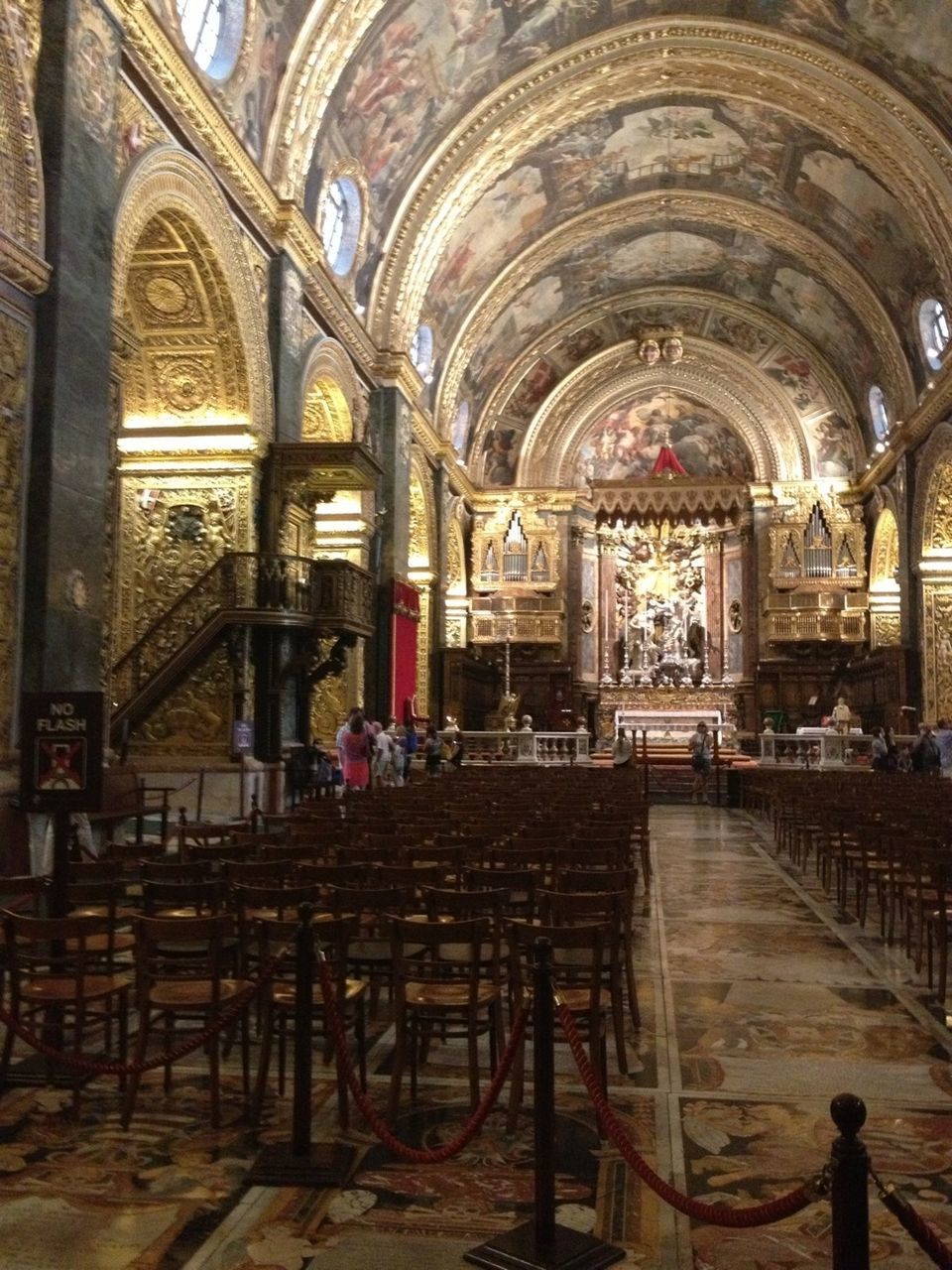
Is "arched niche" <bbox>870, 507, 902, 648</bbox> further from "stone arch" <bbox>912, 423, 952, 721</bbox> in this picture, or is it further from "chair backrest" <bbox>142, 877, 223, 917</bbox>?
"chair backrest" <bbox>142, 877, 223, 917</bbox>

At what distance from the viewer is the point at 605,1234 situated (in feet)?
11.8

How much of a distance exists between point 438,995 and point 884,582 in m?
28.5

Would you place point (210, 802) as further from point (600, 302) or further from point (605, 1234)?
point (600, 302)

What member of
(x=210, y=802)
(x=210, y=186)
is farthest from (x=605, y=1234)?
(x=210, y=186)

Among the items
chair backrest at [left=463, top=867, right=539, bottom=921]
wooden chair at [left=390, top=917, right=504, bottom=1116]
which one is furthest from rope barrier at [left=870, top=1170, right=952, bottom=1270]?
chair backrest at [left=463, top=867, right=539, bottom=921]

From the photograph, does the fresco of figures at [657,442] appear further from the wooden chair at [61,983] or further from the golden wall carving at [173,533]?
the wooden chair at [61,983]

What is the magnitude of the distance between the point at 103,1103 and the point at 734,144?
83.8 ft

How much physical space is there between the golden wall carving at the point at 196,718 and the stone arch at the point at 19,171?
21.8 feet

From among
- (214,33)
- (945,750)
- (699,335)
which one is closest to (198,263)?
(214,33)

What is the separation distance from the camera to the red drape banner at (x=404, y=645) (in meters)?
22.7

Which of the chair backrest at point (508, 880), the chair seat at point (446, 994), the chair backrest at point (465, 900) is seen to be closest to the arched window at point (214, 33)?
the chair backrest at point (508, 880)

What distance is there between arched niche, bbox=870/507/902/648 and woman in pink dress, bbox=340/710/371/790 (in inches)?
741

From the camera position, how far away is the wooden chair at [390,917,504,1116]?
4781 millimetres

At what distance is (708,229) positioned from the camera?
2928 cm
